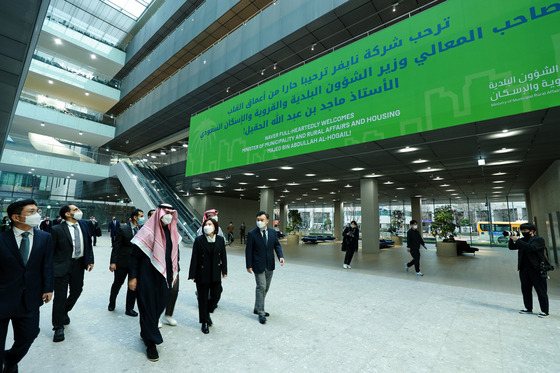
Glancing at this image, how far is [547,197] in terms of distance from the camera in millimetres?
11367

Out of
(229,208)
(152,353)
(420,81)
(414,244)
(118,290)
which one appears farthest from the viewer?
(229,208)

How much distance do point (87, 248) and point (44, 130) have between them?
27485 mm

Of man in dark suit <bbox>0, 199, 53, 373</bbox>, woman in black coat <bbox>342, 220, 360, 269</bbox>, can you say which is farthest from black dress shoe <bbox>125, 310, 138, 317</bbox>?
woman in black coat <bbox>342, 220, 360, 269</bbox>

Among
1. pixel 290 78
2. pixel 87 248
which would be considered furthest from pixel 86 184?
pixel 87 248

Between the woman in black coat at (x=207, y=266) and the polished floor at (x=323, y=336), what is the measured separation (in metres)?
0.37

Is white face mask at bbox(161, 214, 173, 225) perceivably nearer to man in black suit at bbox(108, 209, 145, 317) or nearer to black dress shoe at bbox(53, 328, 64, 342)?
man in black suit at bbox(108, 209, 145, 317)

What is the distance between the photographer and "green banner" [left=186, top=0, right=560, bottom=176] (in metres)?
5.67

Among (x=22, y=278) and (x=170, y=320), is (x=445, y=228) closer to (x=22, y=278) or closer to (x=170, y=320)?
(x=170, y=320)

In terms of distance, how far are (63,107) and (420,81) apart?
2763 centimetres

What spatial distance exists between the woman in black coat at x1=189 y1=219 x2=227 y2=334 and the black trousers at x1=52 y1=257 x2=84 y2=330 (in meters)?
1.60

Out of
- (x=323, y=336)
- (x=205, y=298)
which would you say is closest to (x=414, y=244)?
(x=323, y=336)

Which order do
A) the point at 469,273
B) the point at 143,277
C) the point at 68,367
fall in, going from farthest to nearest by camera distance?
the point at 469,273, the point at 143,277, the point at 68,367

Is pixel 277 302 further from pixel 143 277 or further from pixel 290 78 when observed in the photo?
pixel 290 78

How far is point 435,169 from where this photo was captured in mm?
12719
